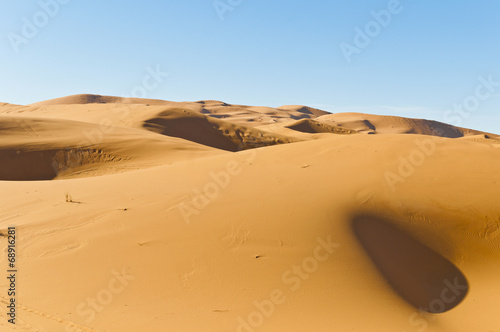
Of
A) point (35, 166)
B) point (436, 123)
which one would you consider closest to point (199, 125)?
point (35, 166)

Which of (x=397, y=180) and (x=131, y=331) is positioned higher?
(x=397, y=180)

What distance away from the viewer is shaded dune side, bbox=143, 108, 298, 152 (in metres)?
26.1

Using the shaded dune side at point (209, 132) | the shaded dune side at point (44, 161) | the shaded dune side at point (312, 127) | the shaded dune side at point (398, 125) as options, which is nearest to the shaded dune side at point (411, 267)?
the shaded dune side at point (44, 161)

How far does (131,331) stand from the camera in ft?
11.9

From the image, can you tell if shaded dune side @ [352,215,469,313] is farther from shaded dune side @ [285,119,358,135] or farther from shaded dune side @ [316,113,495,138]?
shaded dune side @ [316,113,495,138]

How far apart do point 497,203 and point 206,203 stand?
4.67 metres

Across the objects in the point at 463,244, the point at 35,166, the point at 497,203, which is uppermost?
the point at 497,203

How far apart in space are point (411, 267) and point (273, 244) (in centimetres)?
183

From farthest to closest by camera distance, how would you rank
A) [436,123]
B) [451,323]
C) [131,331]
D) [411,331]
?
1. [436,123]
2. [451,323]
3. [411,331]
4. [131,331]

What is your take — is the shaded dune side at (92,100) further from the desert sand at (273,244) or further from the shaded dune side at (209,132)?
the desert sand at (273,244)

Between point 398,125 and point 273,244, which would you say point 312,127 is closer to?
point 398,125

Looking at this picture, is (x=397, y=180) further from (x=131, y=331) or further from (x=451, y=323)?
(x=131, y=331)

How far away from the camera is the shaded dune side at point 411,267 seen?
15.9ft

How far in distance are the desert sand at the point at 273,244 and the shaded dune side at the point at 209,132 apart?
16445 mm
